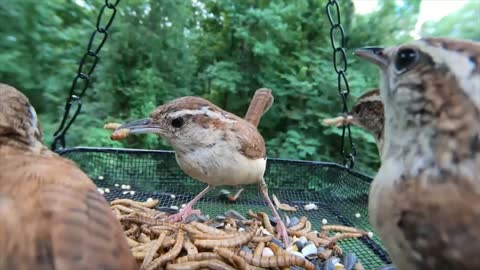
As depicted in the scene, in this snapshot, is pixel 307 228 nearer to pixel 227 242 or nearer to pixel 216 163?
pixel 216 163

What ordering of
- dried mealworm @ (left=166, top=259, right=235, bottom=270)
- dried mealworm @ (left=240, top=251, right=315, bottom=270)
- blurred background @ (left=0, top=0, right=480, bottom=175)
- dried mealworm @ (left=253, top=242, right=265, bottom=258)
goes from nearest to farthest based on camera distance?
dried mealworm @ (left=166, top=259, right=235, bottom=270) < dried mealworm @ (left=240, top=251, right=315, bottom=270) < dried mealworm @ (left=253, top=242, right=265, bottom=258) < blurred background @ (left=0, top=0, right=480, bottom=175)

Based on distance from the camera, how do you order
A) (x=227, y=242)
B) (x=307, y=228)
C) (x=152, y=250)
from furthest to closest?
1. (x=307, y=228)
2. (x=227, y=242)
3. (x=152, y=250)

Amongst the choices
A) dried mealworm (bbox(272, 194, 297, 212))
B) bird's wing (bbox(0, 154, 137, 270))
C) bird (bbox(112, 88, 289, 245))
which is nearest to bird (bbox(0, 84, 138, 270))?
bird's wing (bbox(0, 154, 137, 270))

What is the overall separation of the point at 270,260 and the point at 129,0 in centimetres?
478

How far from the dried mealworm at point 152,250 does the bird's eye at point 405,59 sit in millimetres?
1178

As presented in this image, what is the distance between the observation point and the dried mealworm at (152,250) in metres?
1.79

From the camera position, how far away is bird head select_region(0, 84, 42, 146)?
1.40 metres

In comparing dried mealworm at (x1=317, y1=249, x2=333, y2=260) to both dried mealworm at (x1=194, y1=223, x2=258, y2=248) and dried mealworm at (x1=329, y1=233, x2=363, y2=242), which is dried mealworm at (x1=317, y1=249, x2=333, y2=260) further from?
dried mealworm at (x1=194, y1=223, x2=258, y2=248)

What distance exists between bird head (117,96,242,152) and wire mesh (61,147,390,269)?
546 millimetres

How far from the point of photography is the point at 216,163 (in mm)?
2672

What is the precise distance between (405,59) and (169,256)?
1158mm

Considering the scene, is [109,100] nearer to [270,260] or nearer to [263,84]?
[263,84]

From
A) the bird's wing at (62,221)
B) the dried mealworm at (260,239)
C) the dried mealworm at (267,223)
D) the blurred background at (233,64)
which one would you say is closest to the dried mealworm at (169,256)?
the dried mealworm at (260,239)

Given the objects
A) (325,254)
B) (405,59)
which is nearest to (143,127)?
(325,254)
